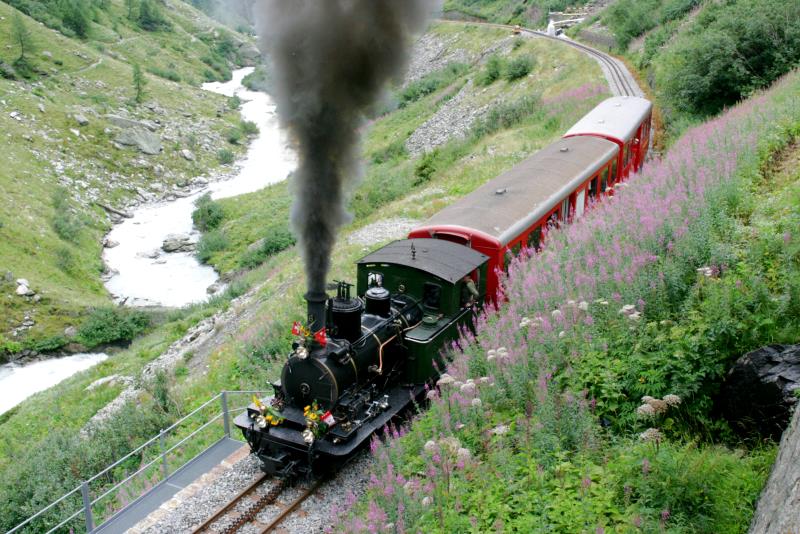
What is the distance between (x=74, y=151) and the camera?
40.2 meters

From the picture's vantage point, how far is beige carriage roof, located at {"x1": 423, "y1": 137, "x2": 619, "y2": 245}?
39.8 feet

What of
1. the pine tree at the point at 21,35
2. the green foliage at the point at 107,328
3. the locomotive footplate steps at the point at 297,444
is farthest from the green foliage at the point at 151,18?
the locomotive footplate steps at the point at 297,444

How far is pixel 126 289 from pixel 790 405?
94.5 feet

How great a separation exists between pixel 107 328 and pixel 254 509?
63.3ft

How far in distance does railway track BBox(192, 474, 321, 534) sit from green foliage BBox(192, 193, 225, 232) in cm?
2841

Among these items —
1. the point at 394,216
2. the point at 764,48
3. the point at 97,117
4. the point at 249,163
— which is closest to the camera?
the point at 764,48

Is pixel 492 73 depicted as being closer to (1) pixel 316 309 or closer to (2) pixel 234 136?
(2) pixel 234 136

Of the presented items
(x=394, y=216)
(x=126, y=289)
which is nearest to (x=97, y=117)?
(x=126, y=289)

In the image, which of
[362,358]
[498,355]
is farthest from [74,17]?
[498,355]

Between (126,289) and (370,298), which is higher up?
(370,298)

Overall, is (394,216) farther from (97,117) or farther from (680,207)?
(97,117)

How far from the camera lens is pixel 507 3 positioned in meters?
70.7

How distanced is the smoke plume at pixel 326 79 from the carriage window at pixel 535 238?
4896mm

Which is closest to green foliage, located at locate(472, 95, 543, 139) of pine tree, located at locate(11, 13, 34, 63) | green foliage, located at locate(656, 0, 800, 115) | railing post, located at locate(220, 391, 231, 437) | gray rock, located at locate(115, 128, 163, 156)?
green foliage, located at locate(656, 0, 800, 115)
